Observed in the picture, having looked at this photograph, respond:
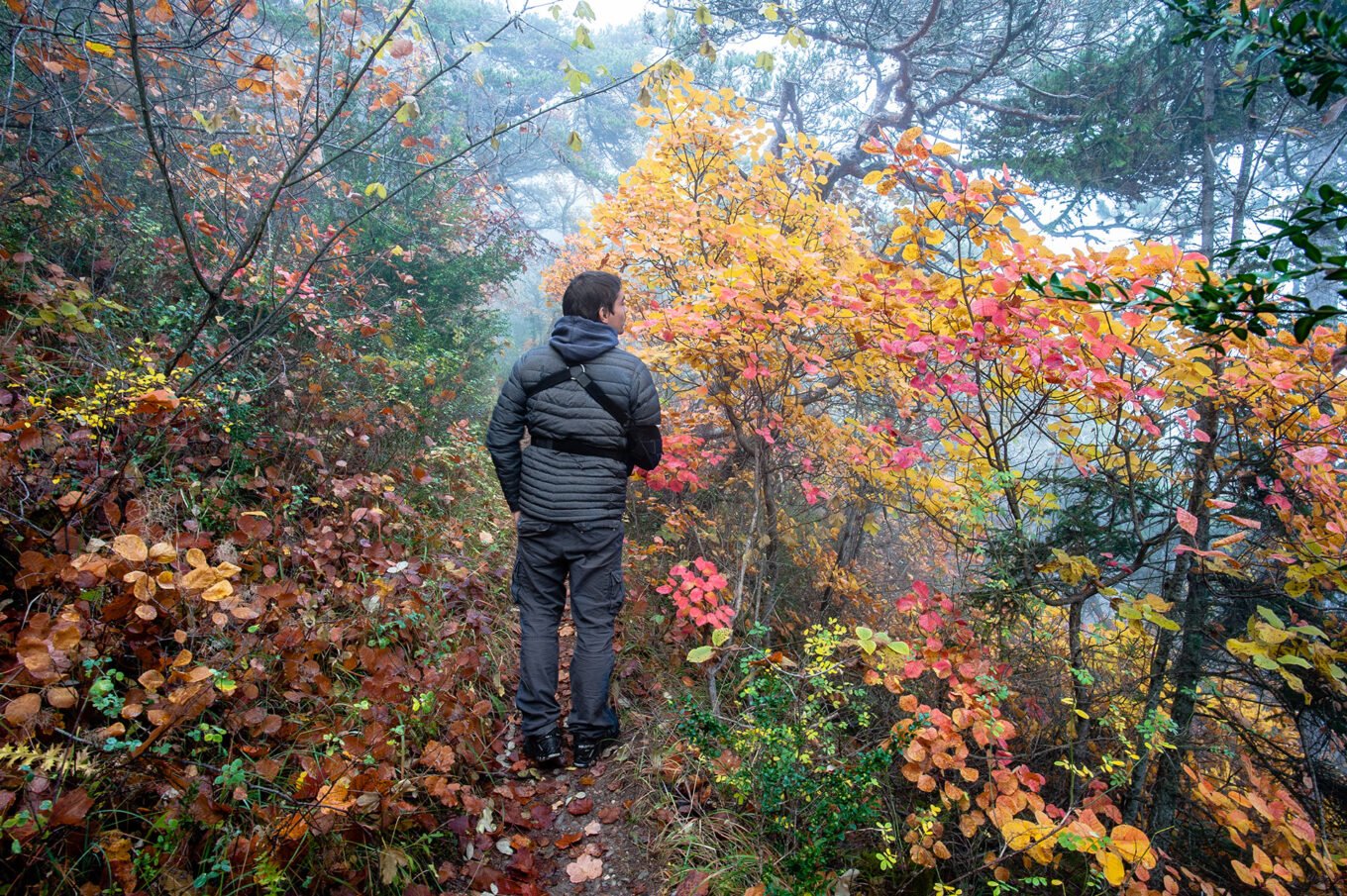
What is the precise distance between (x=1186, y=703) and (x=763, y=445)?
220cm

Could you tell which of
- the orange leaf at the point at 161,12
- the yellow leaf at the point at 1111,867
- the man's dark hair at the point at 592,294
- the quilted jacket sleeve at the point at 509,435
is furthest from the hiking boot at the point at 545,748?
the orange leaf at the point at 161,12

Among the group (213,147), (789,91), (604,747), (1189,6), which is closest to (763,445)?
(604,747)

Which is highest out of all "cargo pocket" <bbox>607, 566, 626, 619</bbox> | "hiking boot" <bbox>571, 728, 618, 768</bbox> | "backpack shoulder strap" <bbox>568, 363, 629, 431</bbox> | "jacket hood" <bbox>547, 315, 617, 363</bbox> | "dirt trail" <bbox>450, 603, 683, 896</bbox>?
"jacket hood" <bbox>547, 315, 617, 363</bbox>

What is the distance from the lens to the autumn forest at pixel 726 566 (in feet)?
5.84

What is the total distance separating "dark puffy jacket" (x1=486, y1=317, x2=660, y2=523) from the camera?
2650mm

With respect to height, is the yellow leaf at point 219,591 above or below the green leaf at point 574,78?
below

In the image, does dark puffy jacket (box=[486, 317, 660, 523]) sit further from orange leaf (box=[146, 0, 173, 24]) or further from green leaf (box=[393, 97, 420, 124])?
orange leaf (box=[146, 0, 173, 24])

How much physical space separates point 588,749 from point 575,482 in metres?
1.24

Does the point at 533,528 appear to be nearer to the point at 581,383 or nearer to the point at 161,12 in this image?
the point at 581,383

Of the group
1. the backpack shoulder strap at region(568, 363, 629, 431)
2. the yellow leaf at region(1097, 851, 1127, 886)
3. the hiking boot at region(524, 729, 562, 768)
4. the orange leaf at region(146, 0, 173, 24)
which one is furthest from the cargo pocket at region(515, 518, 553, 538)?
the orange leaf at region(146, 0, 173, 24)

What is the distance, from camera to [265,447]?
3617 mm

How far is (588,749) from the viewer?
2.74 metres

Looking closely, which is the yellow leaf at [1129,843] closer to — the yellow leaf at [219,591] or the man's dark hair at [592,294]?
the man's dark hair at [592,294]

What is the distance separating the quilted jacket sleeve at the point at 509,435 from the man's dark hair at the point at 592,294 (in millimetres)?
389
